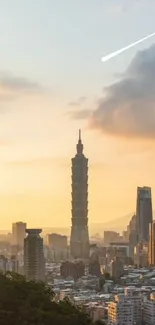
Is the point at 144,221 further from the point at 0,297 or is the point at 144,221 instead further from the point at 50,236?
the point at 0,297

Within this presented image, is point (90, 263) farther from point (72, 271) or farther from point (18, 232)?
point (18, 232)

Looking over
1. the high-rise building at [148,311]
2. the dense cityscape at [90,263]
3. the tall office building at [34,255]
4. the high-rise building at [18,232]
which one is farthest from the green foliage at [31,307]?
the high-rise building at [18,232]

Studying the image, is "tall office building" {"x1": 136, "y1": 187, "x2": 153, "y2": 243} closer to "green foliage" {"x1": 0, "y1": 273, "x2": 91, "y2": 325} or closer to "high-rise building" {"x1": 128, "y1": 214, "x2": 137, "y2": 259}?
"high-rise building" {"x1": 128, "y1": 214, "x2": 137, "y2": 259}

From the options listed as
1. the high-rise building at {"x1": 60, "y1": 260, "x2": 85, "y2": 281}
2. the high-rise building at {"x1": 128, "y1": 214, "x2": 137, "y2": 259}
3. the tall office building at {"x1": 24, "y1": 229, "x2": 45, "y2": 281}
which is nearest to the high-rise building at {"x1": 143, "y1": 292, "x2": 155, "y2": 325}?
the tall office building at {"x1": 24, "y1": 229, "x2": 45, "y2": 281}

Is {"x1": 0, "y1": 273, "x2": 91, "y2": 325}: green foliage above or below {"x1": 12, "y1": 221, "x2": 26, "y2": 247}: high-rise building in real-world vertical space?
below

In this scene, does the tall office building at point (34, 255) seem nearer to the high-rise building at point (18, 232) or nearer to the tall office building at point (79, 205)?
the tall office building at point (79, 205)

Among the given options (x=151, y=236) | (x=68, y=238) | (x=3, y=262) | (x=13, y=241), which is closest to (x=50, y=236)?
(x=68, y=238)

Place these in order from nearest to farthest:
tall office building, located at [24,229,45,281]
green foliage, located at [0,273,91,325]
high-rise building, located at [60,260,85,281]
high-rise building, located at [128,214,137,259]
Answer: green foliage, located at [0,273,91,325], tall office building, located at [24,229,45,281], high-rise building, located at [60,260,85,281], high-rise building, located at [128,214,137,259]
